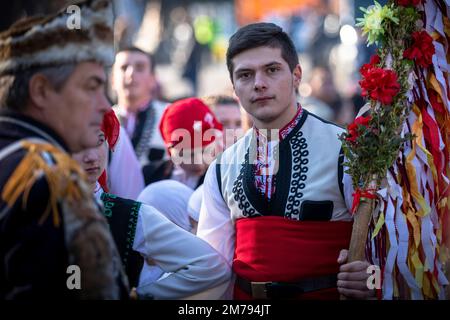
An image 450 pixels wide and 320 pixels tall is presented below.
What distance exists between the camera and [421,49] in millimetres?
3721

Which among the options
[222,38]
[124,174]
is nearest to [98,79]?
[124,174]

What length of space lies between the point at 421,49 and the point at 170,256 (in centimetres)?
150

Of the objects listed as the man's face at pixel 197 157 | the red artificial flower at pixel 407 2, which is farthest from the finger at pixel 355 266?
the man's face at pixel 197 157

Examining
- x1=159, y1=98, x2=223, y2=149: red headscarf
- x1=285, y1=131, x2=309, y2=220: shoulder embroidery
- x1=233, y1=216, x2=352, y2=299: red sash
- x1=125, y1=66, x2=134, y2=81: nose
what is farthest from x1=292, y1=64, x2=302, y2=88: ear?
x1=125, y1=66, x2=134, y2=81: nose

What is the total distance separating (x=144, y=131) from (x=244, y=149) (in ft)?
10.1

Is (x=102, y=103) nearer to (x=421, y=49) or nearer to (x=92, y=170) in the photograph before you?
(x=92, y=170)

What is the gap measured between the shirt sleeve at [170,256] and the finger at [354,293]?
619mm

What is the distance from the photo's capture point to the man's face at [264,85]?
3.98 metres

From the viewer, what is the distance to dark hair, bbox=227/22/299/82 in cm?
405
